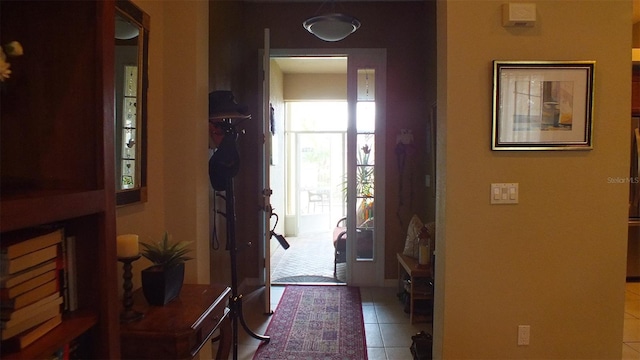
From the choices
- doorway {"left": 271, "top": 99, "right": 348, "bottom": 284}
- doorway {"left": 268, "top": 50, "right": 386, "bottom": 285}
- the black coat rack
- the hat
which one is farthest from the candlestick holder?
doorway {"left": 271, "top": 99, "right": 348, "bottom": 284}

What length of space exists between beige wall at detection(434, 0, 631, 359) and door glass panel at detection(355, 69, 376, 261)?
1.86m

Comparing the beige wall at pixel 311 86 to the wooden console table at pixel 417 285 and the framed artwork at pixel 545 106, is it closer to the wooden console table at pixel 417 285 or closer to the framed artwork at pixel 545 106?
the wooden console table at pixel 417 285

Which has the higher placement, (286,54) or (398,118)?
(286,54)

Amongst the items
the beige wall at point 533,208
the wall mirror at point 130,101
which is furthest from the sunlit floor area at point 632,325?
the wall mirror at point 130,101

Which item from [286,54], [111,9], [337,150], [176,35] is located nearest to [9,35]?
[111,9]

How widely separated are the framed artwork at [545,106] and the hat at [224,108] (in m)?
1.57

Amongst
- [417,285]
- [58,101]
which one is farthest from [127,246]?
[417,285]

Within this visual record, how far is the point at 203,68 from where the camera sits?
1987 mm

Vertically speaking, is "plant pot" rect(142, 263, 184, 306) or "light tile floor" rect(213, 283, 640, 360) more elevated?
"plant pot" rect(142, 263, 184, 306)

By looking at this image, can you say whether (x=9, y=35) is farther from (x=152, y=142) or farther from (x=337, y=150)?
(x=337, y=150)

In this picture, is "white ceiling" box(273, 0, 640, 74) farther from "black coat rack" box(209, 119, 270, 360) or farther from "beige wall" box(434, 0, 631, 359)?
"beige wall" box(434, 0, 631, 359)

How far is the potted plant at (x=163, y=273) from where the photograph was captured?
4.65ft

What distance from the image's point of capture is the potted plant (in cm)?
142

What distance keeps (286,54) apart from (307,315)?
8.70ft
